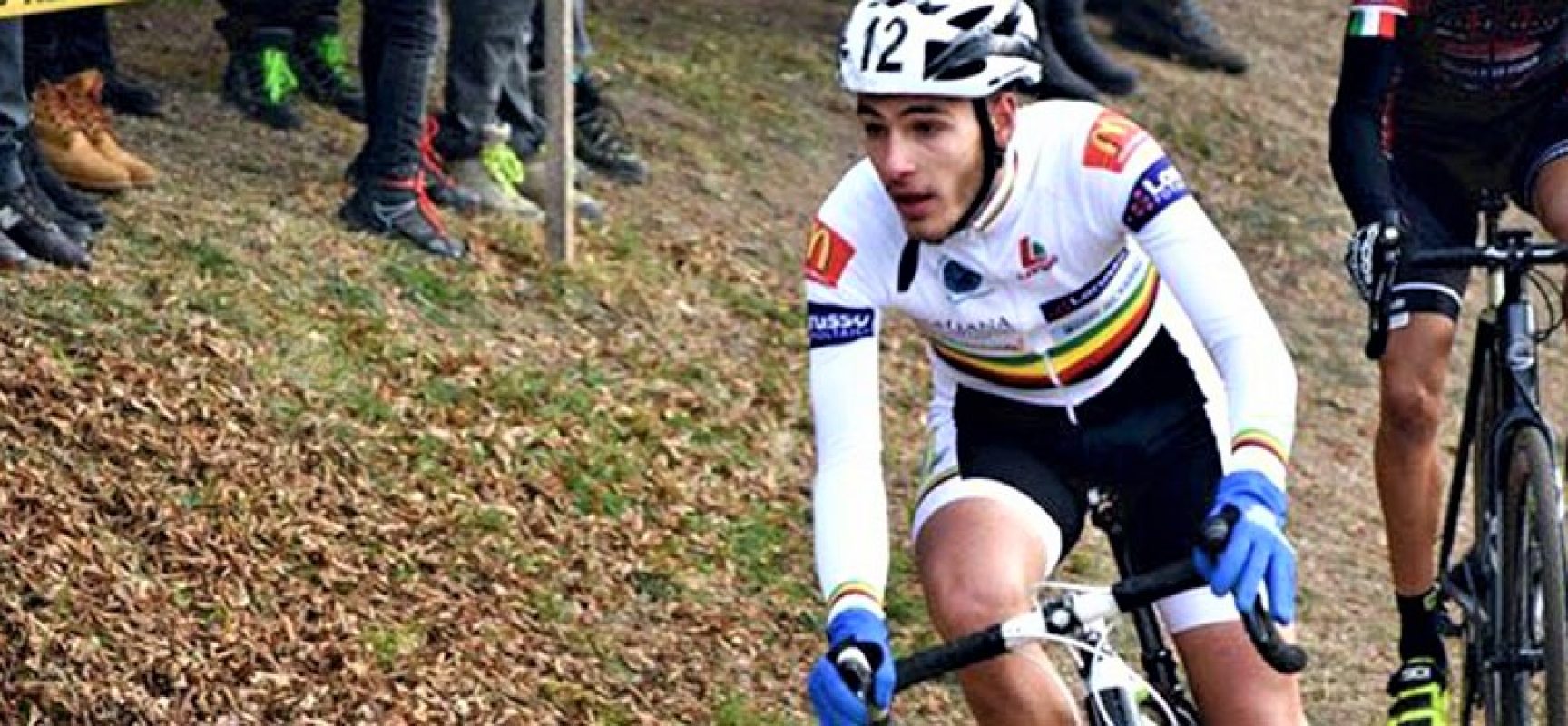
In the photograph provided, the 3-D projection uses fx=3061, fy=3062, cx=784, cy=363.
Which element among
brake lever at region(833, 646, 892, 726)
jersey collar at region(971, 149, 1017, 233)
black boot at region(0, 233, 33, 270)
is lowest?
black boot at region(0, 233, 33, 270)

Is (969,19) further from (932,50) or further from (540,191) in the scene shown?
(540,191)

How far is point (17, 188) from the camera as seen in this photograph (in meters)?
8.00

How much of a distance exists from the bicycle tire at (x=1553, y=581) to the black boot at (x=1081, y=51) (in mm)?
6232

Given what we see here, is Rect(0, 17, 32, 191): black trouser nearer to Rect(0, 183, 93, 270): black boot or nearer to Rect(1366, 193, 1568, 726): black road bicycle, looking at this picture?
Rect(0, 183, 93, 270): black boot

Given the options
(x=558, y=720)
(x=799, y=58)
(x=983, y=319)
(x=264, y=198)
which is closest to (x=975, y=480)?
(x=983, y=319)

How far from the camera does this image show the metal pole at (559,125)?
954 cm

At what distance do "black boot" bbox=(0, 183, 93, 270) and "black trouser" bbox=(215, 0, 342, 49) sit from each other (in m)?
1.90

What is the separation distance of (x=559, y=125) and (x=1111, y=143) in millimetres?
4294

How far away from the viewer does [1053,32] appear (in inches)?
510

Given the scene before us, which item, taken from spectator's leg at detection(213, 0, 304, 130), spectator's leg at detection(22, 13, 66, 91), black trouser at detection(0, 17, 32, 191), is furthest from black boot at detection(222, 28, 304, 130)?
black trouser at detection(0, 17, 32, 191)

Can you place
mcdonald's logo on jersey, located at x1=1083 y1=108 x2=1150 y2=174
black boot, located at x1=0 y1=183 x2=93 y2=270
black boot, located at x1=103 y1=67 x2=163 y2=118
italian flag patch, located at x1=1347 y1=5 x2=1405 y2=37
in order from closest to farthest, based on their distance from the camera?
1. mcdonald's logo on jersey, located at x1=1083 y1=108 x2=1150 y2=174
2. italian flag patch, located at x1=1347 y1=5 x2=1405 y2=37
3. black boot, located at x1=0 y1=183 x2=93 y2=270
4. black boot, located at x1=103 y1=67 x2=163 y2=118

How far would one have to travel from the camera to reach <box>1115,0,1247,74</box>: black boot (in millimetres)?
14234

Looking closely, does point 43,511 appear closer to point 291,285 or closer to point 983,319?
point 291,285

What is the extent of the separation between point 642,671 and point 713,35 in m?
5.76
